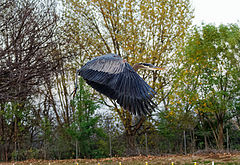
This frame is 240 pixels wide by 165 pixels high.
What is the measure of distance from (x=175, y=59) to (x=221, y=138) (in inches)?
206

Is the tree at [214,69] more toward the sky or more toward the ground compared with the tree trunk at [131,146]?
more toward the sky

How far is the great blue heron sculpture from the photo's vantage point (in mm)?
7848

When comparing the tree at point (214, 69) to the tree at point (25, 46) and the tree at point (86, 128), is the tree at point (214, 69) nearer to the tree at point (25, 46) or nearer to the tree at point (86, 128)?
the tree at point (86, 128)

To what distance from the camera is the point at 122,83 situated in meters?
8.13

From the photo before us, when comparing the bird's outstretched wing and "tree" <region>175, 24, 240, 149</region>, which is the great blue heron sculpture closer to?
the bird's outstretched wing

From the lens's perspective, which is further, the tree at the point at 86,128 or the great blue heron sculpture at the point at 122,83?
the tree at the point at 86,128

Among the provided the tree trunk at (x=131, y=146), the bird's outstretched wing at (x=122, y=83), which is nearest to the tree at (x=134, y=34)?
the tree trunk at (x=131, y=146)

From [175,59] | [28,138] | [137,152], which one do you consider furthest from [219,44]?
[28,138]

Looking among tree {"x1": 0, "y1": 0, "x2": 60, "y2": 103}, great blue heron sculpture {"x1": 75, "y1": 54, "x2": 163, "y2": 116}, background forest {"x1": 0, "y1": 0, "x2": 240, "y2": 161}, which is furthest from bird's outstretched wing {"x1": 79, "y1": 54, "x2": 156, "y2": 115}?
background forest {"x1": 0, "y1": 0, "x2": 240, "y2": 161}

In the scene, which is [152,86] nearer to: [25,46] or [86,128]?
[86,128]

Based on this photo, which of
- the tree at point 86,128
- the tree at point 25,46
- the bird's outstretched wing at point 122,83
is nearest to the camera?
the bird's outstretched wing at point 122,83

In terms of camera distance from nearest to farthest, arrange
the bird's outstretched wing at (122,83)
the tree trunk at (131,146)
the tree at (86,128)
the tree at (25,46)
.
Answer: the bird's outstretched wing at (122,83), the tree at (25,46), the tree trunk at (131,146), the tree at (86,128)

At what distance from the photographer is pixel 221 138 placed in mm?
17047

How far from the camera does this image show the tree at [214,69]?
16.2 meters
